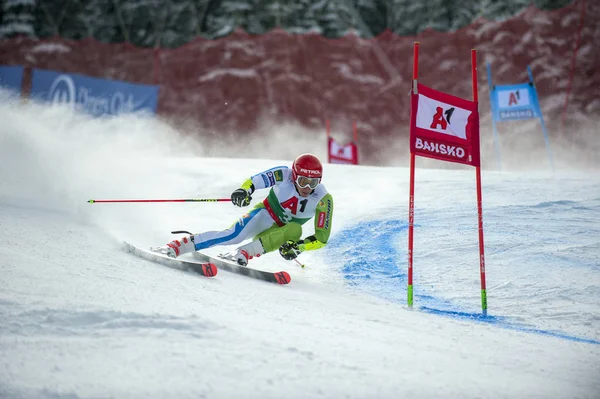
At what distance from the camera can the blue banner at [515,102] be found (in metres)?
11.7

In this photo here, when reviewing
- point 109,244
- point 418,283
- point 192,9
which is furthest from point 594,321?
point 192,9

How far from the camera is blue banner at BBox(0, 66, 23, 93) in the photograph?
47.7ft

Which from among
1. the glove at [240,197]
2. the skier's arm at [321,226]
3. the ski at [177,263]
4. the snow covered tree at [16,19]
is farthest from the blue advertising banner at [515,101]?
the snow covered tree at [16,19]

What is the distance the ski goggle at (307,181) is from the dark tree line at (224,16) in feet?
57.3

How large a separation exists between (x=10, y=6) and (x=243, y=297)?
2258 cm

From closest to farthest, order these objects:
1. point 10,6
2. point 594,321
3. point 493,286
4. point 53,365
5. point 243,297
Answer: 1. point 53,365
2. point 243,297
3. point 594,321
4. point 493,286
5. point 10,6

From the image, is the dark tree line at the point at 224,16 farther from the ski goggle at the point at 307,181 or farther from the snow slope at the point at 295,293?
the ski goggle at the point at 307,181

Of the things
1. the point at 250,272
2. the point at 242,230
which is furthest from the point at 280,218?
the point at 250,272

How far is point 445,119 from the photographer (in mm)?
4387

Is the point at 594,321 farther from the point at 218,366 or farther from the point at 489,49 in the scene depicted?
the point at 489,49

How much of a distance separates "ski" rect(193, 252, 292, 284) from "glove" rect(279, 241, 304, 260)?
1.12 feet

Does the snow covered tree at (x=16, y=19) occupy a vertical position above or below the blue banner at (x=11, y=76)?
above

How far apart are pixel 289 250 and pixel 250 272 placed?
45 cm

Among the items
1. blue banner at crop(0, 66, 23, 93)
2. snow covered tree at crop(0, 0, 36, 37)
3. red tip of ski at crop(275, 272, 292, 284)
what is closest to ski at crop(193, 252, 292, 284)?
red tip of ski at crop(275, 272, 292, 284)
